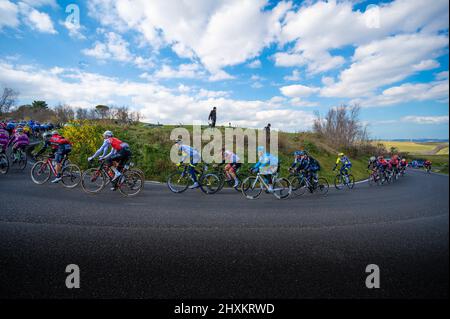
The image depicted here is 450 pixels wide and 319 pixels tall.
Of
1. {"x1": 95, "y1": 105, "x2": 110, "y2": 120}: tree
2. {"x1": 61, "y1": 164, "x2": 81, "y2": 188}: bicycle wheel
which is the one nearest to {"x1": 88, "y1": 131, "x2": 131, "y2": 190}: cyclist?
{"x1": 61, "y1": 164, "x2": 81, "y2": 188}: bicycle wheel

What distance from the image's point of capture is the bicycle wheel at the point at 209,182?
755 cm

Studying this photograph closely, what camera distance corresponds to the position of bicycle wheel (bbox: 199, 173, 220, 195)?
7547 mm

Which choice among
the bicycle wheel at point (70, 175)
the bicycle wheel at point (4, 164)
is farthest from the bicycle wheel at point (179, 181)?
the bicycle wheel at point (4, 164)

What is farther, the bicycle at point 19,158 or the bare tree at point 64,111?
the bare tree at point 64,111

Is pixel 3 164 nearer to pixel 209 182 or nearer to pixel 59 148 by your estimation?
pixel 59 148

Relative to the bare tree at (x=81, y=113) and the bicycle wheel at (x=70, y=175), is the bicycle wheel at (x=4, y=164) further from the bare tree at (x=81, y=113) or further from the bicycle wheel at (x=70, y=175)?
the bare tree at (x=81, y=113)

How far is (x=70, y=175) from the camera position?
707 centimetres

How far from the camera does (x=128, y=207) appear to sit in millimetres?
5086

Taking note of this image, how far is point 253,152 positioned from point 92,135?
39.2 feet

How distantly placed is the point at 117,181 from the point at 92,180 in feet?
3.02

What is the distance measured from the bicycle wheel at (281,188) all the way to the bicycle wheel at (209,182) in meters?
2.31

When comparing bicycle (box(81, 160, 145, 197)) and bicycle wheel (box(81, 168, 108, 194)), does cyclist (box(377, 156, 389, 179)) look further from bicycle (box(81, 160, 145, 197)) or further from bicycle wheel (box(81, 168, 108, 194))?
bicycle wheel (box(81, 168, 108, 194))

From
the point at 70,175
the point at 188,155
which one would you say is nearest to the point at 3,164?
the point at 70,175
